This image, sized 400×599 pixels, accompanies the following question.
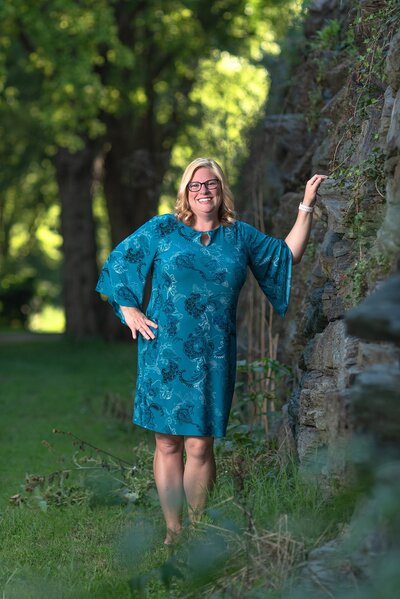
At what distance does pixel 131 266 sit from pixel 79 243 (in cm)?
1390

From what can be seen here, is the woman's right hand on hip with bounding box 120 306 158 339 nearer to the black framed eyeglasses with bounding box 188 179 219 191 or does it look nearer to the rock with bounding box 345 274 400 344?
the black framed eyeglasses with bounding box 188 179 219 191

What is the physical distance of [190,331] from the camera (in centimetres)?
519

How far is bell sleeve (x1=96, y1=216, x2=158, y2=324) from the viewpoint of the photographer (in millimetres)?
5371

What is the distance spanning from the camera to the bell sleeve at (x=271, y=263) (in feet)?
17.8

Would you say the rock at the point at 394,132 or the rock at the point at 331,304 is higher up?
the rock at the point at 394,132

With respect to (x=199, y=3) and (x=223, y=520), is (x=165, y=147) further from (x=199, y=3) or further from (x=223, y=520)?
(x=223, y=520)

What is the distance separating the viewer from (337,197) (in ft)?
17.9

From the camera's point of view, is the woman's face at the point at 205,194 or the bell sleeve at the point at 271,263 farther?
the bell sleeve at the point at 271,263

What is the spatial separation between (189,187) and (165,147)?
1548 centimetres

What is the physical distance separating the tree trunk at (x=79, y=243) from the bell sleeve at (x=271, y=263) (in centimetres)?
1368

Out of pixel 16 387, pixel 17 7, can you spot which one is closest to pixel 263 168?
pixel 16 387

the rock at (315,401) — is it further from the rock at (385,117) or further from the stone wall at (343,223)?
the rock at (385,117)

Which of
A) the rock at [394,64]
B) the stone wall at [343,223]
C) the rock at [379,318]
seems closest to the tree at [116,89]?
the stone wall at [343,223]

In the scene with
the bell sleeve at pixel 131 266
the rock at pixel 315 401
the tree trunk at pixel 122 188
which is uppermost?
the tree trunk at pixel 122 188
